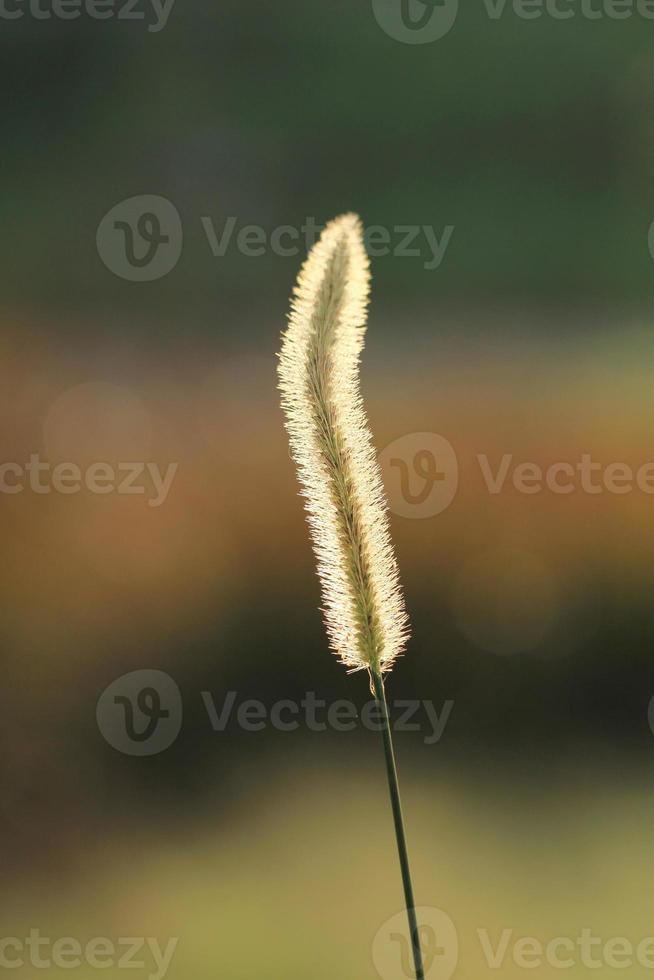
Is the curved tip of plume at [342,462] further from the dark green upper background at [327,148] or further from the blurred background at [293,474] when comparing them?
the dark green upper background at [327,148]

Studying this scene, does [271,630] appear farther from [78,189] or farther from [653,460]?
[78,189]

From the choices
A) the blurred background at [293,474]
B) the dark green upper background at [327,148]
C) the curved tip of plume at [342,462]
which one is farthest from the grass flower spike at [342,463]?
the dark green upper background at [327,148]

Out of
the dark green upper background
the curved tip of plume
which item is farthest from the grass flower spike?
the dark green upper background

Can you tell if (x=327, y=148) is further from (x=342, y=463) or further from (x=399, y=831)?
(x=399, y=831)

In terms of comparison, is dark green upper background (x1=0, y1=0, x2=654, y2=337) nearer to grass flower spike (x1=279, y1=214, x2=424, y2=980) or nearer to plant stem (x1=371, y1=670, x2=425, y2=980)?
grass flower spike (x1=279, y1=214, x2=424, y2=980)

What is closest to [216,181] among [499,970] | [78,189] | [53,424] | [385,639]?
[78,189]

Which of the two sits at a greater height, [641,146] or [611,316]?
[641,146]

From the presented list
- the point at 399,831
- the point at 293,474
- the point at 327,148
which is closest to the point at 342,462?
the point at 399,831
